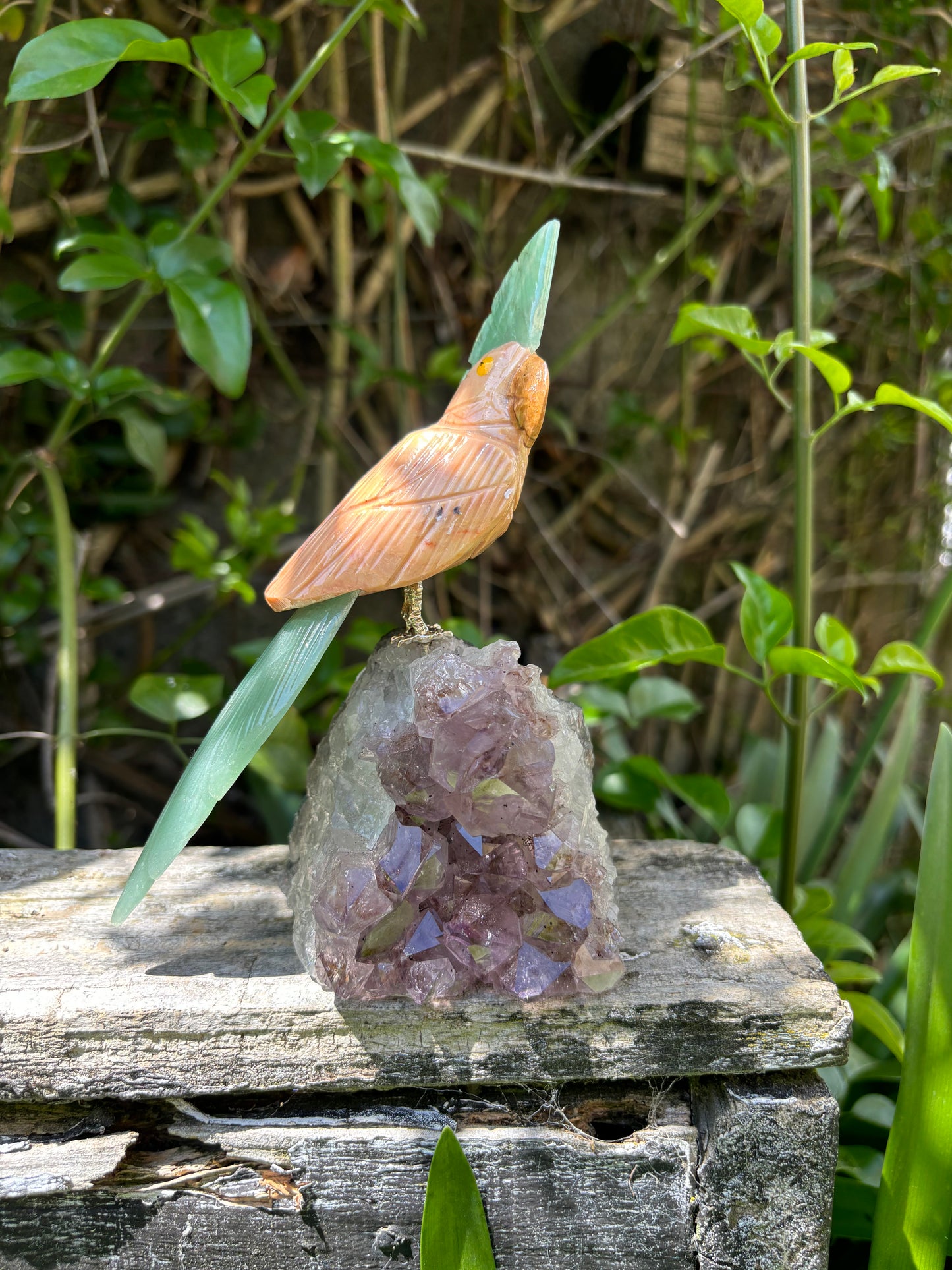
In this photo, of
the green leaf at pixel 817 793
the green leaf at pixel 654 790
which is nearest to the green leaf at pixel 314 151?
the green leaf at pixel 654 790

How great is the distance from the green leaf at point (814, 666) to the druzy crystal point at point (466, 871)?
0.78ft

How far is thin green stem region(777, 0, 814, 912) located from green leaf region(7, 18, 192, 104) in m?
0.52

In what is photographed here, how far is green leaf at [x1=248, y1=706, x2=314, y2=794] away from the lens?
1066 mm

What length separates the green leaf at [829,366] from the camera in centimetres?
77

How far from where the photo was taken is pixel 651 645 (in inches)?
34.6

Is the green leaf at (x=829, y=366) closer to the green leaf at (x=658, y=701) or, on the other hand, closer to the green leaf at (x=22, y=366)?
the green leaf at (x=658, y=701)

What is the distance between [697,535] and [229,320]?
1.11 m

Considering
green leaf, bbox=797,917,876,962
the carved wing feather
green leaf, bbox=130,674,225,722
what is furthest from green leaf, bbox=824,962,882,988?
green leaf, bbox=130,674,225,722

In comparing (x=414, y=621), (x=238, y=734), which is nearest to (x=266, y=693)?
(x=238, y=734)

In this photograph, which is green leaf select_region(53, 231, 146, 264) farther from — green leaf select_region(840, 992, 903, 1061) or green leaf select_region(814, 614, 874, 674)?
green leaf select_region(840, 992, 903, 1061)

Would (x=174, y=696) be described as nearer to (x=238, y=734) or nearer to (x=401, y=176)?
(x=238, y=734)

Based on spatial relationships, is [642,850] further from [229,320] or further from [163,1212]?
[229,320]

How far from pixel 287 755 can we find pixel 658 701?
0.45m

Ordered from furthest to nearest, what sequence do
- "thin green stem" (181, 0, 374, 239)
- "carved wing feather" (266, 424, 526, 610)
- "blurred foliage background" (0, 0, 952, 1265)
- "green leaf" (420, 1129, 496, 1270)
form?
1. "blurred foliage background" (0, 0, 952, 1265)
2. "thin green stem" (181, 0, 374, 239)
3. "carved wing feather" (266, 424, 526, 610)
4. "green leaf" (420, 1129, 496, 1270)
